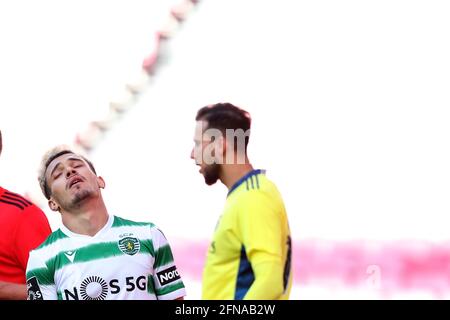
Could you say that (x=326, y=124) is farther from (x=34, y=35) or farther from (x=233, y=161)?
(x=233, y=161)

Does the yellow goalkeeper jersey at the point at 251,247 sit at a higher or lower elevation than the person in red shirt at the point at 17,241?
lower

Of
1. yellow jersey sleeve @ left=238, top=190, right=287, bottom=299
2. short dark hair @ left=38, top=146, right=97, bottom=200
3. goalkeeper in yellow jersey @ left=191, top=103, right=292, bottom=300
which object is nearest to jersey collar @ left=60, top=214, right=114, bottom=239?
short dark hair @ left=38, top=146, right=97, bottom=200

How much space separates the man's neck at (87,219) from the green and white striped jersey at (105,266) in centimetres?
2

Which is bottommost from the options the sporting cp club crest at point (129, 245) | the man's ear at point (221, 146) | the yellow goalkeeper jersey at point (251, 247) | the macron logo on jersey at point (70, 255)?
the yellow goalkeeper jersey at point (251, 247)

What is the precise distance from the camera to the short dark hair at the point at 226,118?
361 centimetres

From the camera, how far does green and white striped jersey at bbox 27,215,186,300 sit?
4008mm

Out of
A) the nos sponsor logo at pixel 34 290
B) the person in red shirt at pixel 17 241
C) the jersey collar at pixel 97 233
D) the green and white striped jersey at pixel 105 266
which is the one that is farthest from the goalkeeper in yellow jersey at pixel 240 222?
the person in red shirt at pixel 17 241

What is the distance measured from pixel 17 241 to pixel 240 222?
4.10 feet

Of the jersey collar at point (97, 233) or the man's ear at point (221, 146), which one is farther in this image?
the jersey collar at point (97, 233)

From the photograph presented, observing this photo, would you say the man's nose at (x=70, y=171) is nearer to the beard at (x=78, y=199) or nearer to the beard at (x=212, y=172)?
the beard at (x=78, y=199)

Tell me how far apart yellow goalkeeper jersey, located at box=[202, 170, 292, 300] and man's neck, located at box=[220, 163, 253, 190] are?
0.02 metres

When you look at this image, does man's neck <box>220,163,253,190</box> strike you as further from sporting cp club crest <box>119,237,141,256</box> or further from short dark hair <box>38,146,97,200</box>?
short dark hair <box>38,146,97,200</box>

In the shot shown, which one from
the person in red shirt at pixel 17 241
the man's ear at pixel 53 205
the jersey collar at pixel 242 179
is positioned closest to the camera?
the jersey collar at pixel 242 179
